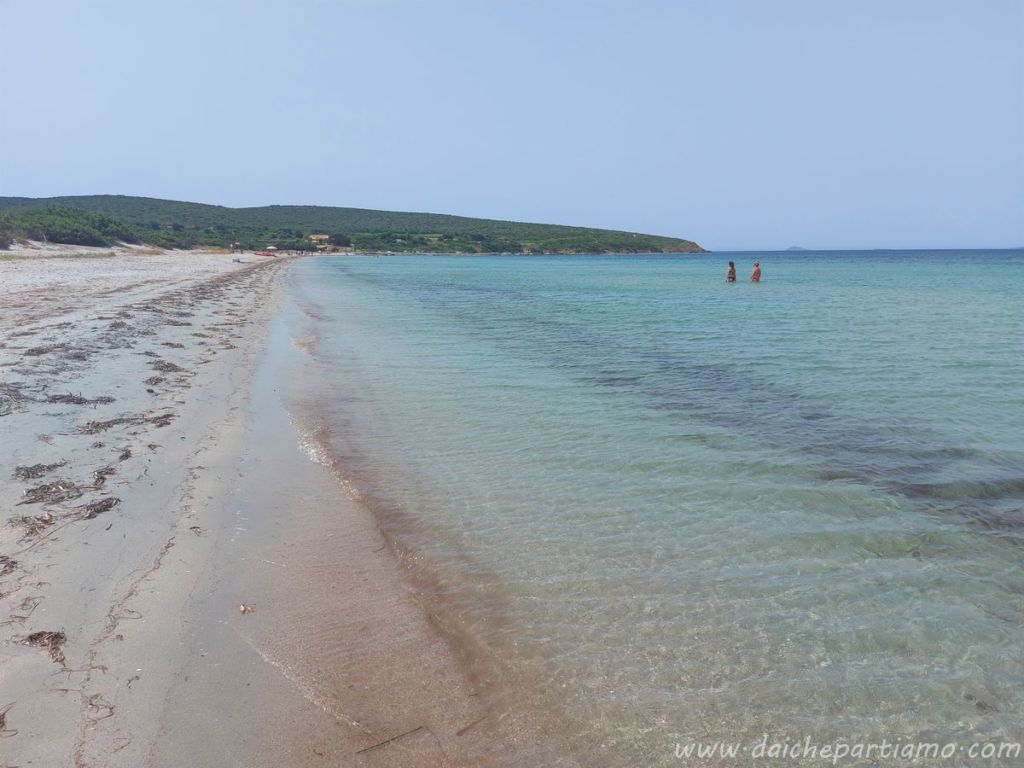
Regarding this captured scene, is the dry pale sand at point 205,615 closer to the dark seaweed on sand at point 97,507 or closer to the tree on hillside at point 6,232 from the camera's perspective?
the dark seaweed on sand at point 97,507

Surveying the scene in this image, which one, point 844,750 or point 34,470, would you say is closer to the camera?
point 844,750

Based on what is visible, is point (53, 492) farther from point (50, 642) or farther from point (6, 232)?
point (6, 232)

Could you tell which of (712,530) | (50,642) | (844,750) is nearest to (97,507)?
(50,642)

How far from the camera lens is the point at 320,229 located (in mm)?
143250

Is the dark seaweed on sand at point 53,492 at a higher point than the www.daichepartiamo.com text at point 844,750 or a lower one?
higher

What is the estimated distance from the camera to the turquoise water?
3496mm

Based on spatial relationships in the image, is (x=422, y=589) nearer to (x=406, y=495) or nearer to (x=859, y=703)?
(x=406, y=495)

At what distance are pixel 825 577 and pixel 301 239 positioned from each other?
122399 mm

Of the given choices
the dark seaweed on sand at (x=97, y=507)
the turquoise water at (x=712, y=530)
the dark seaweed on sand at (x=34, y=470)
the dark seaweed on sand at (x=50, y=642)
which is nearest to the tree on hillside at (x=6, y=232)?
the turquoise water at (x=712, y=530)

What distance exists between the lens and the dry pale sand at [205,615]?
3.08 meters

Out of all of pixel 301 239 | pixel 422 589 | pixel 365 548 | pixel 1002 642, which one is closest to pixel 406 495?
pixel 365 548

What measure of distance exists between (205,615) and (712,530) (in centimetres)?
380

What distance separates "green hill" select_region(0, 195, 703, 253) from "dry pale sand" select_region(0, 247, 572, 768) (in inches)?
2626

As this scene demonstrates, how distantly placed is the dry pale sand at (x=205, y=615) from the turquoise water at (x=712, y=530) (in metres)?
0.40
